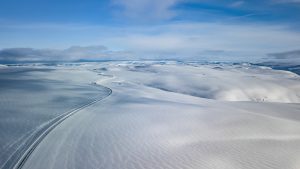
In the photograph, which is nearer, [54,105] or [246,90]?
[54,105]

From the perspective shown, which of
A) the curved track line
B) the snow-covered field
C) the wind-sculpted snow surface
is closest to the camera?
the curved track line

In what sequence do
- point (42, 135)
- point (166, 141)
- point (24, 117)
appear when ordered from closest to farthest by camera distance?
point (166, 141), point (42, 135), point (24, 117)

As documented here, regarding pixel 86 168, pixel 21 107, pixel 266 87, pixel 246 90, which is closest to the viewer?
pixel 86 168

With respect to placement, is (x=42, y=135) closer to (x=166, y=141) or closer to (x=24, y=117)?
(x=24, y=117)

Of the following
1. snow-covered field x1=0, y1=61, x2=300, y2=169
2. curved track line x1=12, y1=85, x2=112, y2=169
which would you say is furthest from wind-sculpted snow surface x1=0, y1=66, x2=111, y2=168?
snow-covered field x1=0, y1=61, x2=300, y2=169

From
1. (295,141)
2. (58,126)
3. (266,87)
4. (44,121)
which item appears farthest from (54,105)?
(266,87)

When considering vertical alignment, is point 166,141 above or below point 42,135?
below

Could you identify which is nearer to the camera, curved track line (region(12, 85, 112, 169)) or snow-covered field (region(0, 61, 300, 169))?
curved track line (region(12, 85, 112, 169))

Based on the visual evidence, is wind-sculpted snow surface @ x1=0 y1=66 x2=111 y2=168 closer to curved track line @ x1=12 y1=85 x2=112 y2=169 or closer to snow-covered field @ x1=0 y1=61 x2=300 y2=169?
curved track line @ x1=12 y1=85 x2=112 y2=169

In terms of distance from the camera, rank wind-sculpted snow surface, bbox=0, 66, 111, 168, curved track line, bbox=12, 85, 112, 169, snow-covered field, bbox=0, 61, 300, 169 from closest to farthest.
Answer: curved track line, bbox=12, 85, 112, 169 < snow-covered field, bbox=0, 61, 300, 169 < wind-sculpted snow surface, bbox=0, 66, 111, 168

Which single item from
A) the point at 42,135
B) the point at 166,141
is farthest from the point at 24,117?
the point at 166,141

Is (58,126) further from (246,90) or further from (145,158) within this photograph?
(246,90)
